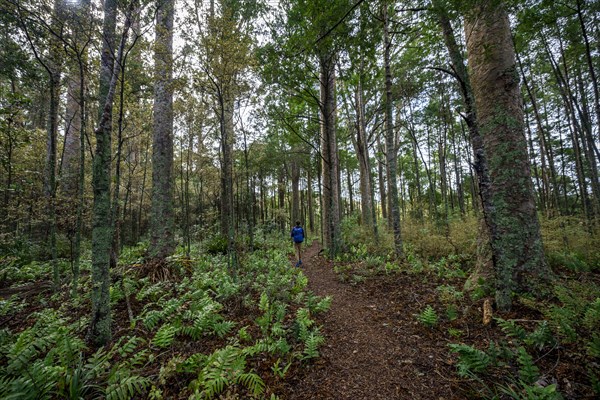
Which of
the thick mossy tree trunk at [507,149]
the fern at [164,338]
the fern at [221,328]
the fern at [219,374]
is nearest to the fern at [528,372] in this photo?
the thick mossy tree trunk at [507,149]

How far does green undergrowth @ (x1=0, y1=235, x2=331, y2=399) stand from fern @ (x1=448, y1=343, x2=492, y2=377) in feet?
5.47

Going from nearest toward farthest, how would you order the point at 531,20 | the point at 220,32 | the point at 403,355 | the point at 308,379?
the point at 308,379 → the point at 403,355 → the point at 531,20 → the point at 220,32

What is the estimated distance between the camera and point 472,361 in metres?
2.44

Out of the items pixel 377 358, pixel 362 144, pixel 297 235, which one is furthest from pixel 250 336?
pixel 362 144

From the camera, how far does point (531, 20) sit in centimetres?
438

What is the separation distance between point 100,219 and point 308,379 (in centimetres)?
371

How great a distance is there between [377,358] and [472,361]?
112cm

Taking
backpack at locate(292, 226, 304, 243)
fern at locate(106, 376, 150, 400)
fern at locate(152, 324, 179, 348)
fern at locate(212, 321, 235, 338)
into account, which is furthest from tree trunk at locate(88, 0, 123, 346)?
backpack at locate(292, 226, 304, 243)

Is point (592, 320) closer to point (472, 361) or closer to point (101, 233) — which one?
point (472, 361)

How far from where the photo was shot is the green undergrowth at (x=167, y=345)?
2.46 m

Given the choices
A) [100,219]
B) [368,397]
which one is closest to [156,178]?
[100,219]

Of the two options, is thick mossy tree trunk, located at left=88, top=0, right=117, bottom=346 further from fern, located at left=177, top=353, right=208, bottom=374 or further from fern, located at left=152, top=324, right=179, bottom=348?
fern, located at left=177, top=353, right=208, bottom=374

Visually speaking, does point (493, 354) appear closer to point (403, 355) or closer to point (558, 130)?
point (403, 355)

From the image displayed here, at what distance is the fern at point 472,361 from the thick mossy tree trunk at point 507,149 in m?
1.56
